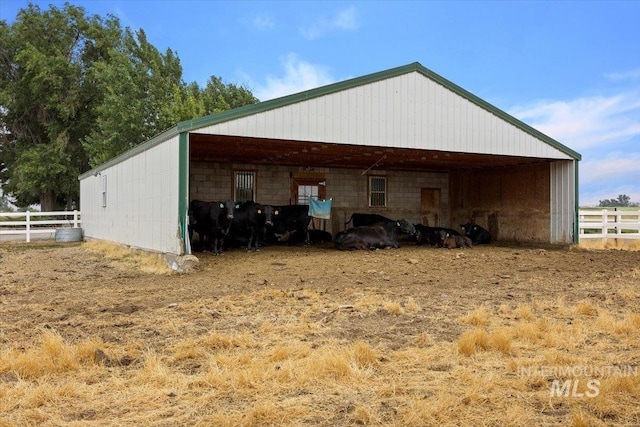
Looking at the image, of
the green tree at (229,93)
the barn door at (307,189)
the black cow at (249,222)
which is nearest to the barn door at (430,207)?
the barn door at (307,189)

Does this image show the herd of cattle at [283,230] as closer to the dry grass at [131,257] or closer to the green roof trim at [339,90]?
the dry grass at [131,257]

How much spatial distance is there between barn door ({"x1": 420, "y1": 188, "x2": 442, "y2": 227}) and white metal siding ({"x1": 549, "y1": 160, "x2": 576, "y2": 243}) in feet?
18.7

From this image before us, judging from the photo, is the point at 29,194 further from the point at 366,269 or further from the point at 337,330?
the point at 337,330

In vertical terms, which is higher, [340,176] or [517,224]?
[340,176]

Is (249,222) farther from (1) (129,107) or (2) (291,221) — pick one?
(1) (129,107)

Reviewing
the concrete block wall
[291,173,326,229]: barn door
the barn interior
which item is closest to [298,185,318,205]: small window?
[291,173,326,229]: barn door

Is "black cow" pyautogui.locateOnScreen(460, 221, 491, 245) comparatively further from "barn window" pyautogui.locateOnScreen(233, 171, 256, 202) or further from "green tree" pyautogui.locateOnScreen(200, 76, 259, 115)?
"green tree" pyautogui.locateOnScreen(200, 76, 259, 115)

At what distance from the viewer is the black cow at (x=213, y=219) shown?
14.3 metres

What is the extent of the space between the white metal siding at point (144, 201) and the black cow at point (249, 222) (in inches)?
112

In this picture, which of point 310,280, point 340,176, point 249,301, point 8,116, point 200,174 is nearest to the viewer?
point 249,301

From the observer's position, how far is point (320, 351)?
5082 mm

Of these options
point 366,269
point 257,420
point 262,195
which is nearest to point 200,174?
point 262,195

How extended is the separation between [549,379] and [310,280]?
597 cm

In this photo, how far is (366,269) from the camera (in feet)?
37.8
